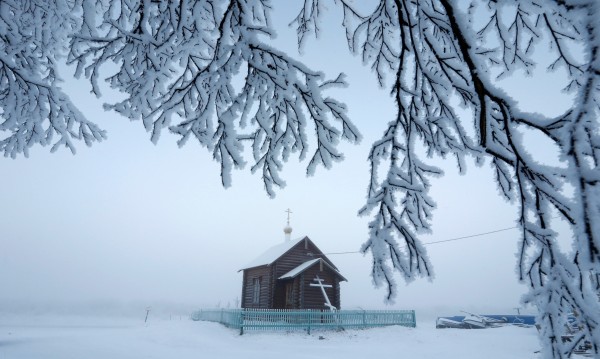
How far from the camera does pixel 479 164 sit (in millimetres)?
3043

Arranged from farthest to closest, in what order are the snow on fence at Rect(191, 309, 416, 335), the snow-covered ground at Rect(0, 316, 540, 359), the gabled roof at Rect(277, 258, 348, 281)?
the gabled roof at Rect(277, 258, 348, 281) < the snow on fence at Rect(191, 309, 416, 335) < the snow-covered ground at Rect(0, 316, 540, 359)

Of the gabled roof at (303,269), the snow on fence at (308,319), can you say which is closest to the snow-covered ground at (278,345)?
the snow on fence at (308,319)

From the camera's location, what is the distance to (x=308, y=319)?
17047 millimetres

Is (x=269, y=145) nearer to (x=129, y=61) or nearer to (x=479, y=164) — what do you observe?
(x=129, y=61)

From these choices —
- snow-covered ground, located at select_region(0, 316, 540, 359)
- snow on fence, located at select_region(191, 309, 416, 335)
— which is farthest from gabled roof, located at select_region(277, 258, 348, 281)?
snow-covered ground, located at select_region(0, 316, 540, 359)

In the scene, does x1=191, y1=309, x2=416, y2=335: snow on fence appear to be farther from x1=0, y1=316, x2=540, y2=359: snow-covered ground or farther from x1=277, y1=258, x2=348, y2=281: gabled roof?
x1=277, y1=258, x2=348, y2=281: gabled roof

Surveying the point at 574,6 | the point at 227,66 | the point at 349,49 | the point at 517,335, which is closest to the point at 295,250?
the point at 517,335

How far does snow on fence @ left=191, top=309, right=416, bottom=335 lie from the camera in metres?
16.4

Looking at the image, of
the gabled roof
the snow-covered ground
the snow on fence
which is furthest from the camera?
the gabled roof

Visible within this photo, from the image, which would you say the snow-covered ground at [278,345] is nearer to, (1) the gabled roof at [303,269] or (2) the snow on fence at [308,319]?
(2) the snow on fence at [308,319]

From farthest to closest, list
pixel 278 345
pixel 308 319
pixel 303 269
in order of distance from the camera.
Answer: pixel 303 269, pixel 308 319, pixel 278 345

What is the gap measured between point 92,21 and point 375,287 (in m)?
3.76

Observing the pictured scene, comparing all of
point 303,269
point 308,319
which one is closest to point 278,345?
point 308,319

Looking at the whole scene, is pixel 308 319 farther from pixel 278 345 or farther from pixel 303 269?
pixel 278 345
